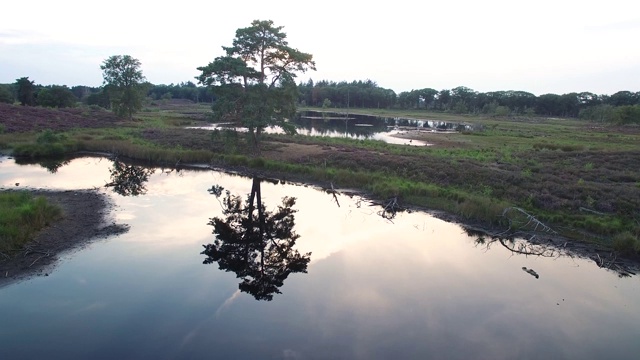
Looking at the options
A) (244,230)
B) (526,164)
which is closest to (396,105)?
(526,164)

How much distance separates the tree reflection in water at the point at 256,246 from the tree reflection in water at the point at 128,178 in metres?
6.78

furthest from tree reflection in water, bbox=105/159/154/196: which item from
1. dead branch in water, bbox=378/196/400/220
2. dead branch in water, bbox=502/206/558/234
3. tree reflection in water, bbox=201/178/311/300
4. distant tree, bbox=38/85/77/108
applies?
distant tree, bbox=38/85/77/108

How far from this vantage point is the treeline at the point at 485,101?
133125 mm

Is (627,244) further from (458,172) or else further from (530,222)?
(458,172)

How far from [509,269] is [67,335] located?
1643cm

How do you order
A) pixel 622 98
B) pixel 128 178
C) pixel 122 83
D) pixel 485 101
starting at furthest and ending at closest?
pixel 485 101 → pixel 622 98 → pixel 122 83 → pixel 128 178

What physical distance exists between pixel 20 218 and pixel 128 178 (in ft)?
45.7

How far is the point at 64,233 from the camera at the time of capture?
17844 mm

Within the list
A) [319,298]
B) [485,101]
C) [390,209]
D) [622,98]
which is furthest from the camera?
[485,101]

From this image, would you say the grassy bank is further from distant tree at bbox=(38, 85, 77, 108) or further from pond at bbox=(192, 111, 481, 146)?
distant tree at bbox=(38, 85, 77, 108)

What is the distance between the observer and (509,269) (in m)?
17.0

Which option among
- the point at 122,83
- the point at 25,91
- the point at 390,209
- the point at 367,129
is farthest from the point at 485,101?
the point at 390,209

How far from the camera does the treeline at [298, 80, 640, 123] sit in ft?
437

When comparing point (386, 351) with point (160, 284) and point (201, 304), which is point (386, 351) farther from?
point (160, 284)
